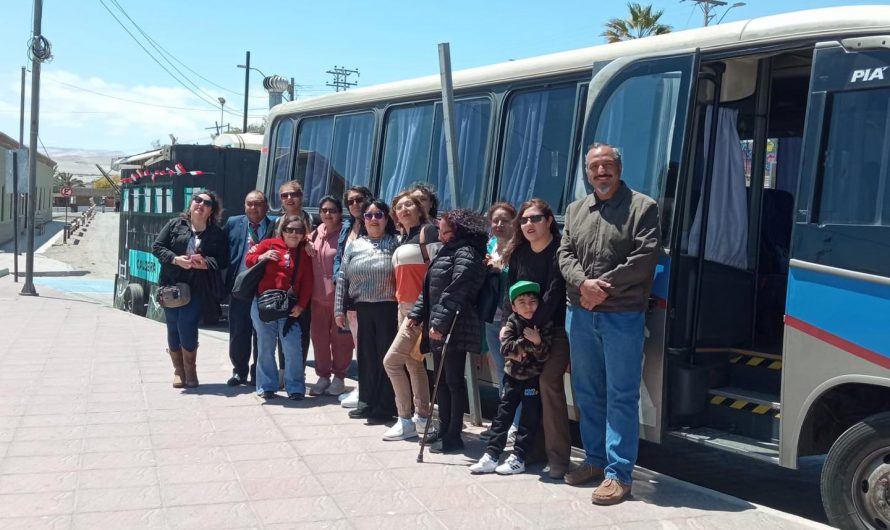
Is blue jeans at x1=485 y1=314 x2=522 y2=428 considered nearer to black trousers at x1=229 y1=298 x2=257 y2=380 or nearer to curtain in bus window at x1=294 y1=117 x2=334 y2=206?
black trousers at x1=229 y1=298 x2=257 y2=380

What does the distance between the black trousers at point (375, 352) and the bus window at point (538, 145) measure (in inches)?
57.2

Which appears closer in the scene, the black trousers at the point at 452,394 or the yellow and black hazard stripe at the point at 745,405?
the yellow and black hazard stripe at the point at 745,405

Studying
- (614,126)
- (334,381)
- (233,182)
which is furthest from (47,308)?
(614,126)

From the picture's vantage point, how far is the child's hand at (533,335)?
618cm

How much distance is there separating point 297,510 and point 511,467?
1.53m

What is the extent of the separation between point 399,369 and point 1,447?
302 centimetres

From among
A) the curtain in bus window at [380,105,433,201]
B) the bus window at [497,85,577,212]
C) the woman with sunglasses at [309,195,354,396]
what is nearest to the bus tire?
the bus window at [497,85,577,212]

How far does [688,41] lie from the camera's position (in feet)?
20.7

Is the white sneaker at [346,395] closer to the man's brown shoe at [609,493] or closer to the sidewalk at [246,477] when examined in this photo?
the sidewalk at [246,477]

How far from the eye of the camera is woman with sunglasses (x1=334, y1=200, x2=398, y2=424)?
763cm

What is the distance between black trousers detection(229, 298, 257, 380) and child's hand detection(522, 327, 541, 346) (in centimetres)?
386

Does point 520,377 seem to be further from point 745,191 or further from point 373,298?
point 745,191

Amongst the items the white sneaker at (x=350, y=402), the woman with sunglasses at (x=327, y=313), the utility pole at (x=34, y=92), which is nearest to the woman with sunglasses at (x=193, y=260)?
the woman with sunglasses at (x=327, y=313)

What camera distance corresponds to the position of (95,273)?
3291cm
